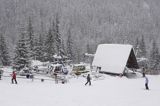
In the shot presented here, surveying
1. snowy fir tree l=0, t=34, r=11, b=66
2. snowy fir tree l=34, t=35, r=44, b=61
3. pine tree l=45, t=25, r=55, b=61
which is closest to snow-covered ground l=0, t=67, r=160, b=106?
pine tree l=45, t=25, r=55, b=61

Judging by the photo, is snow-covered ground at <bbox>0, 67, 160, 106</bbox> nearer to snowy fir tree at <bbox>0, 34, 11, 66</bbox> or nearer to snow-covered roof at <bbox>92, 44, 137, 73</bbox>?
snow-covered roof at <bbox>92, 44, 137, 73</bbox>

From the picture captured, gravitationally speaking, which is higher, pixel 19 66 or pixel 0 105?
pixel 0 105

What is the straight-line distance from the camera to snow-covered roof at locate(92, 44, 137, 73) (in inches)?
1815

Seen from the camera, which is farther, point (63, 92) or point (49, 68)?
point (49, 68)

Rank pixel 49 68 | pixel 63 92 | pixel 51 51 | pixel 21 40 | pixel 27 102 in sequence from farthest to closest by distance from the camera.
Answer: pixel 51 51
pixel 21 40
pixel 49 68
pixel 63 92
pixel 27 102

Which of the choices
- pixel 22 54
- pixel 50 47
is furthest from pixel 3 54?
pixel 22 54

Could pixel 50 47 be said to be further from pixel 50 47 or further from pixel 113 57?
pixel 113 57

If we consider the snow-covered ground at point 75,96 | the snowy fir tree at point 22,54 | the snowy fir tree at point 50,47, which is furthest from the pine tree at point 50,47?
the snow-covered ground at point 75,96

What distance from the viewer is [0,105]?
20.8 m

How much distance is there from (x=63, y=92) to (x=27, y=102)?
5.85m

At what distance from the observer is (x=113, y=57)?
48.2 metres

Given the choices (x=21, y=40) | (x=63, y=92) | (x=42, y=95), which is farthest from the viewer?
(x=21, y=40)

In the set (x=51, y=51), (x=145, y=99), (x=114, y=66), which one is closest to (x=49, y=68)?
(x=114, y=66)

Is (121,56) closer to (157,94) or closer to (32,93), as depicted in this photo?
(157,94)
